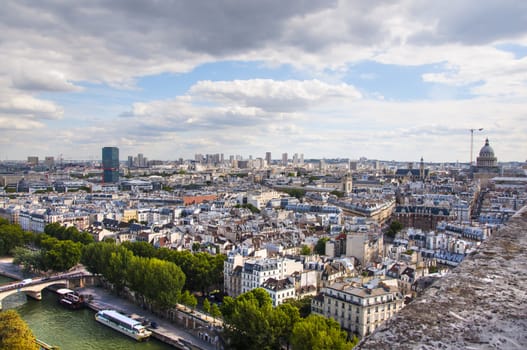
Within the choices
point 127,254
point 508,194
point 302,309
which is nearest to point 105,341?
point 127,254

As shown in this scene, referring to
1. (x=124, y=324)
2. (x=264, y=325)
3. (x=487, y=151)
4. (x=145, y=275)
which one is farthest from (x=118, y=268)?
(x=487, y=151)

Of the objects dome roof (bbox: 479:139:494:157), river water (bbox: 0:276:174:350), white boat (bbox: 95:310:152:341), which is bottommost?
river water (bbox: 0:276:174:350)

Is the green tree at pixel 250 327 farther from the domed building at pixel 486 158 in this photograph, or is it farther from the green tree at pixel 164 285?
the domed building at pixel 486 158

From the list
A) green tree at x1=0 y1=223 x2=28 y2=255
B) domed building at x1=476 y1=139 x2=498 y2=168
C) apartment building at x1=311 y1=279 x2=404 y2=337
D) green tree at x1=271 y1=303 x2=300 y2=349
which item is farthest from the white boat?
domed building at x1=476 y1=139 x2=498 y2=168

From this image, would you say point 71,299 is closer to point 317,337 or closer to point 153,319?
point 153,319

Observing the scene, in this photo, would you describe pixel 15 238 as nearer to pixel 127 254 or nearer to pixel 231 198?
pixel 127 254

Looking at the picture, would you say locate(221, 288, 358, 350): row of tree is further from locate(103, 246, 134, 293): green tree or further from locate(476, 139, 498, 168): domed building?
locate(476, 139, 498, 168): domed building

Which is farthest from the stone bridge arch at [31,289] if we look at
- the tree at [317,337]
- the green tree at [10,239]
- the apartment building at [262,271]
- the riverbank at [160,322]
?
the tree at [317,337]
